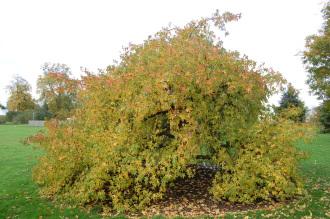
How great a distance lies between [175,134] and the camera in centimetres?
952

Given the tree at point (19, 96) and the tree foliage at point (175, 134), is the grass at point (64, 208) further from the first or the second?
the tree at point (19, 96)

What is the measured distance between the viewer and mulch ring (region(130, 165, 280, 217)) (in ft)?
29.6

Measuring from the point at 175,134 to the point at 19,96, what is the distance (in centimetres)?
6784

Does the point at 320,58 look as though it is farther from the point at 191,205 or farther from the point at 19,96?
the point at 19,96

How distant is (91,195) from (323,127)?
31.6m

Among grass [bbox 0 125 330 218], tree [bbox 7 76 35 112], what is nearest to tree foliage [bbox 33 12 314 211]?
grass [bbox 0 125 330 218]

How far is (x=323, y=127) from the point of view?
36.4m

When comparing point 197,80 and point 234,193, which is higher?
point 197,80

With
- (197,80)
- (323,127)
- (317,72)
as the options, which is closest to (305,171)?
(197,80)

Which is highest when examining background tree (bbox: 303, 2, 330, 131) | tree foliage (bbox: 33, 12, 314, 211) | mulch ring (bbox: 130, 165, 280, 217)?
background tree (bbox: 303, 2, 330, 131)

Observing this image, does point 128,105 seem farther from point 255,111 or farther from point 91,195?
point 255,111

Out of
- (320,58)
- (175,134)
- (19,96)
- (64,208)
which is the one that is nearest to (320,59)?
(320,58)

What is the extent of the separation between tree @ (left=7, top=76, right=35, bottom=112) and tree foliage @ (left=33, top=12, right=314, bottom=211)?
214ft

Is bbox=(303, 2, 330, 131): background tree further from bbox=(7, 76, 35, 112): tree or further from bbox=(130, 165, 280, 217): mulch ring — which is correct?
bbox=(7, 76, 35, 112): tree
